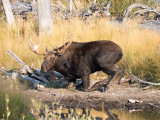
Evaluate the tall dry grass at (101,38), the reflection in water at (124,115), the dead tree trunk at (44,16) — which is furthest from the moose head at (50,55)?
the dead tree trunk at (44,16)

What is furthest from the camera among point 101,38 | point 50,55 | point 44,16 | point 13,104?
point 44,16

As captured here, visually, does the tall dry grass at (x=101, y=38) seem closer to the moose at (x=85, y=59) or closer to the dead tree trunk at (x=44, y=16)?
the dead tree trunk at (x=44, y=16)

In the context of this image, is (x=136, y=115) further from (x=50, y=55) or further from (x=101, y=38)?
(x=101, y=38)

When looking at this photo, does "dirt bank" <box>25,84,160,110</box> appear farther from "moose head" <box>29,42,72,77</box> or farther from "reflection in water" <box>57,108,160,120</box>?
"moose head" <box>29,42,72,77</box>

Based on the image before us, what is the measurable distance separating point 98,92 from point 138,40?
275 centimetres

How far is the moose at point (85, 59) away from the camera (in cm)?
655

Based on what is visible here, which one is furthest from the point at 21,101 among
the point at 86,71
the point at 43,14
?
the point at 43,14

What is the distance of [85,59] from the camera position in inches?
263

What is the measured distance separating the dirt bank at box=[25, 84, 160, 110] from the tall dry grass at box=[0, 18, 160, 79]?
63 cm

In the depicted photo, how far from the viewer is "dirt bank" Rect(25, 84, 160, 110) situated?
591 centimetres

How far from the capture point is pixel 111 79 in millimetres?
6805

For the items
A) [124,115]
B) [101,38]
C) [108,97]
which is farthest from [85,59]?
[101,38]

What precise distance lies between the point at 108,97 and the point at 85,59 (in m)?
0.94

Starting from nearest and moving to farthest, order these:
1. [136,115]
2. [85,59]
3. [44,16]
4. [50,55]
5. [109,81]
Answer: [136,115] < [50,55] < [85,59] < [109,81] < [44,16]
